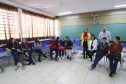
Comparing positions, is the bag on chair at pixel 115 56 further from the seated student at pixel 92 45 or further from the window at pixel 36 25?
the window at pixel 36 25

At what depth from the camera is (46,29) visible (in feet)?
21.4

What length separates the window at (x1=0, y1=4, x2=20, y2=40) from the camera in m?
3.64

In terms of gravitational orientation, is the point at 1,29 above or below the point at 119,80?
above

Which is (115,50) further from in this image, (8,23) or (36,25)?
(36,25)

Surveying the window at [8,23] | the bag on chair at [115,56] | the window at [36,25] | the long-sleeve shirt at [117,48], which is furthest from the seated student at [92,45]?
the window at [8,23]

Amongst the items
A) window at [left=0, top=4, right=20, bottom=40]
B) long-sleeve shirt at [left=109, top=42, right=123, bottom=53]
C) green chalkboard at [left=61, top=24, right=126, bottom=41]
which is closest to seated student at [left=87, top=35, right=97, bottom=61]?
long-sleeve shirt at [left=109, top=42, right=123, bottom=53]

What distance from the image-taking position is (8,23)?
153 inches

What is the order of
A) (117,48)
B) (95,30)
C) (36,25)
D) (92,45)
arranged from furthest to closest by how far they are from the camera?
(95,30)
(36,25)
(92,45)
(117,48)

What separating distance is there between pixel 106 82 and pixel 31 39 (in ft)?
15.2

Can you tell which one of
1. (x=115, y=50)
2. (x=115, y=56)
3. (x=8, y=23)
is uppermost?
(x=8, y=23)

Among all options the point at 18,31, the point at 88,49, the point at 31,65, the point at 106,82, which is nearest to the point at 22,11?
the point at 18,31

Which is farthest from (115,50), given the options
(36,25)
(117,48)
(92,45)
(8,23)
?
(36,25)

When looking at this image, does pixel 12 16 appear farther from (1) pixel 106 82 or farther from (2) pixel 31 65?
(1) pixel 106 82

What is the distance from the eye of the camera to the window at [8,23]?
3.64m
